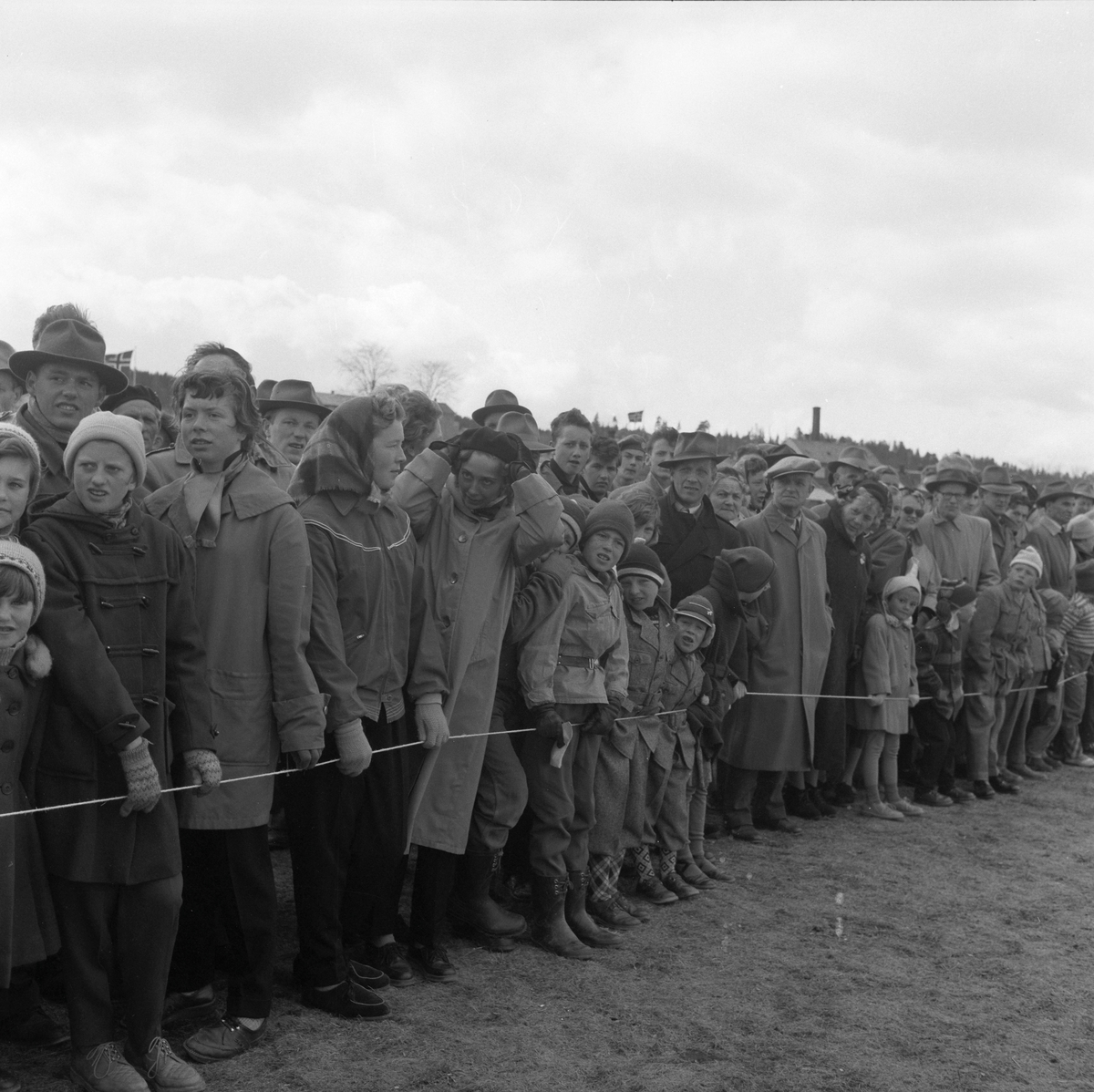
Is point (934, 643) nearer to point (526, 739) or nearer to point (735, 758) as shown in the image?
point (735, 758)

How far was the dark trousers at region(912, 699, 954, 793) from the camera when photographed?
351 inches

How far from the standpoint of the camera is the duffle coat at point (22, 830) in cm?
350

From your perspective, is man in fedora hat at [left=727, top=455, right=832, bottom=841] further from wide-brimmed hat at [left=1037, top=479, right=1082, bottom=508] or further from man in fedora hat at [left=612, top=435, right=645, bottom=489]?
wide-brimmed hat at [left=1037, top=479, right=1082, bottom=508]

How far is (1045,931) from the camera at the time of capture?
6.12 m

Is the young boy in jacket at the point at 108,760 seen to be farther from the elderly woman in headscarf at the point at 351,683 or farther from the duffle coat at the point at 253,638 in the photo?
the elderly woman in headscarf at the point at 351,683

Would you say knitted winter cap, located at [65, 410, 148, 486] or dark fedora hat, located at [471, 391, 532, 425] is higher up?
dark fedora hat, located at [471, 391, 532, 425]

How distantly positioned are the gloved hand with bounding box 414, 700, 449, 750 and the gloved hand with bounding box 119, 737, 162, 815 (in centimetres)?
144

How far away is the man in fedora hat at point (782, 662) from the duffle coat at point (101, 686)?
4699mm

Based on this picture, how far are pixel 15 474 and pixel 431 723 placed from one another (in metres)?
1.98

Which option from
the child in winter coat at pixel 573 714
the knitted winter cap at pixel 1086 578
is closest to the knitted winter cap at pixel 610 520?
the child in winter coat at pixel 573 714

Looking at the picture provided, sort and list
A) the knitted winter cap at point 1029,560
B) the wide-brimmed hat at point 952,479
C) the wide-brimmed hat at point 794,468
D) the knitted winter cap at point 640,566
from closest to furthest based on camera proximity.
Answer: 1. the knitted winter cap at point 640,566
2. the wide-brimmed hat at point 794,468
3. the knitted winter cap at point 1029,560
4. the wide-brimmed hat at point 952,479

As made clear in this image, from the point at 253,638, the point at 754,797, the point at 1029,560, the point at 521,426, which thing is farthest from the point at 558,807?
the point at 1029,560

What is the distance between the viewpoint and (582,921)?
5.61 meters

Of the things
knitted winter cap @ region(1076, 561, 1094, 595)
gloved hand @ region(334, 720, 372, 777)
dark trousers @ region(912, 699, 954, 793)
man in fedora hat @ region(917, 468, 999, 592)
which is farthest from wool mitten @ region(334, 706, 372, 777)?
knitted winter cap @ region(1076, 561, 1094, 595)
